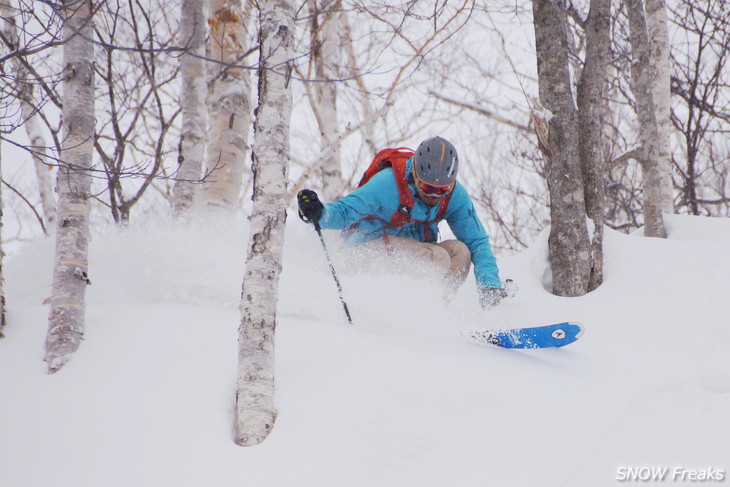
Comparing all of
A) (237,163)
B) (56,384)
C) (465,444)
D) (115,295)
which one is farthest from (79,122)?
(465,444)

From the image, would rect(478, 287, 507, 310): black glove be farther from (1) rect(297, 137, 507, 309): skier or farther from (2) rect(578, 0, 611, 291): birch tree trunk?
(2) rect(578, 0, 611, 291): birch tree trunk

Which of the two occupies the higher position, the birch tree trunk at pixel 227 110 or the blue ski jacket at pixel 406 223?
the birch tree trunk at pixel 227 110

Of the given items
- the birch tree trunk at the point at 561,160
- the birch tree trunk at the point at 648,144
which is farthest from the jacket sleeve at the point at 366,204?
the birch tree trunk at the point at 648,144

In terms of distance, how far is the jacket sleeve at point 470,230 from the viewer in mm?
4074

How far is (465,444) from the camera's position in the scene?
2.24 m

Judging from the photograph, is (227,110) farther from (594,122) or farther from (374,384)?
(374,384)

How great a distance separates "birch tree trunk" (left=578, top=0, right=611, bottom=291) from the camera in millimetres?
4133

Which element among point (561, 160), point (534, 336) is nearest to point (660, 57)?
point (561, 160)

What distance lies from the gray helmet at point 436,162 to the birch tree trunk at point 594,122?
1.23 metres

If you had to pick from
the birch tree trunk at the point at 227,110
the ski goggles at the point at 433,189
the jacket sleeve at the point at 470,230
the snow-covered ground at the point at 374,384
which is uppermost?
the birch tree trunk at the point at 227,110

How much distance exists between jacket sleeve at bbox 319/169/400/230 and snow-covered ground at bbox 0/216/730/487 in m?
0.49

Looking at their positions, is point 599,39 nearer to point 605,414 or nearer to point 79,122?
point 605,414

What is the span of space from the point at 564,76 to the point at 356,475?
352 centimetres

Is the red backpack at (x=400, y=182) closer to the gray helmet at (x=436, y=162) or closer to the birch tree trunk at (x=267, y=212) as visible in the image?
the gray helmet at (x=436, y=162)
